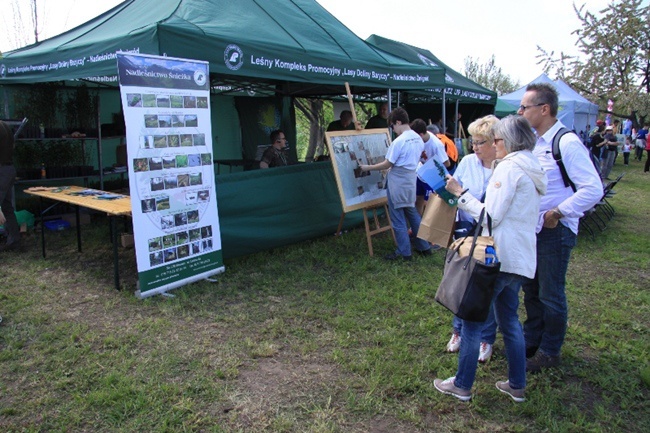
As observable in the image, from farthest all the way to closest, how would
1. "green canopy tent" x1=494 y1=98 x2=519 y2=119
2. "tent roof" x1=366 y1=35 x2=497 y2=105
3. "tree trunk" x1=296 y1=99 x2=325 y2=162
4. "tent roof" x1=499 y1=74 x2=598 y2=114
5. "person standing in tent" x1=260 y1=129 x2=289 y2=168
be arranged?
1. "tent roof" x1=499 y1=74 x2=598 y2=114
2. "green canopy tent" x1=494 y1=98 x2=519 y2=119
3. "tree trunk" x1=296 y1=99 x2=325 y2=162
4. "tent roof" x1=366 y1=35 x2=497 y2=105
5. "person standing in tent" x1=260 y1=129 x2=289 y2=168

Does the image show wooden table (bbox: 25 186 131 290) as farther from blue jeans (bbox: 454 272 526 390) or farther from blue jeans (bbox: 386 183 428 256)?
blue jeans (bbox: 454 272 526 390)

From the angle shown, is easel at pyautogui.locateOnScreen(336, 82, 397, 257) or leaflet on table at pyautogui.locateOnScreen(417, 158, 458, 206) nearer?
leaflet on table at pyautogui.locateOnScreen(417, 158, 458, 206)

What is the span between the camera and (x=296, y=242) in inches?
243

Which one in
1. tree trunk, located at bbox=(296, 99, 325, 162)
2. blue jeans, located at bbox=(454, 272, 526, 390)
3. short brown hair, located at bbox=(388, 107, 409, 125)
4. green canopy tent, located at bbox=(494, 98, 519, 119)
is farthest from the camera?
green canopy tent, located at bbox=(494, 98, 519, 119)

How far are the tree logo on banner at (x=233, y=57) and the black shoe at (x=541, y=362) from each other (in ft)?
12.6

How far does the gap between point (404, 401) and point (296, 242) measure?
138 inches

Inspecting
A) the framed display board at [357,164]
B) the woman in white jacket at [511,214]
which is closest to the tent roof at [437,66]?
the framed display board at [357,164]

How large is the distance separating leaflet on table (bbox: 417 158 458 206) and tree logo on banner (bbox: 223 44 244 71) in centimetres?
281

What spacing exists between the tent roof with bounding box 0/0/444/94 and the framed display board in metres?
0.77

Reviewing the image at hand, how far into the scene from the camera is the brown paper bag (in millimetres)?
3158

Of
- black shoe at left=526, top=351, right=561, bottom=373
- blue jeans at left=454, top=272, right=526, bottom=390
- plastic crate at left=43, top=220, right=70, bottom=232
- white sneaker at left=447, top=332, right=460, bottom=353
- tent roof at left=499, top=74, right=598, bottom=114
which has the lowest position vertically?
black shoe at left=526, top=351, right=561, bottom=373

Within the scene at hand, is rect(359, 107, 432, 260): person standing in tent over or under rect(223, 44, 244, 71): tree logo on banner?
under

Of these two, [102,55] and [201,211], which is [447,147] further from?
[102,55]

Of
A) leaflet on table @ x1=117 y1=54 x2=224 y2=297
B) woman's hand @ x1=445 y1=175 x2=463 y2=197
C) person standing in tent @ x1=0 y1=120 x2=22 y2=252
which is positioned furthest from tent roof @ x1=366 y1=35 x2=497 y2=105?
woman's hand @ x1=445 y1=175 x2=463 y2=197
